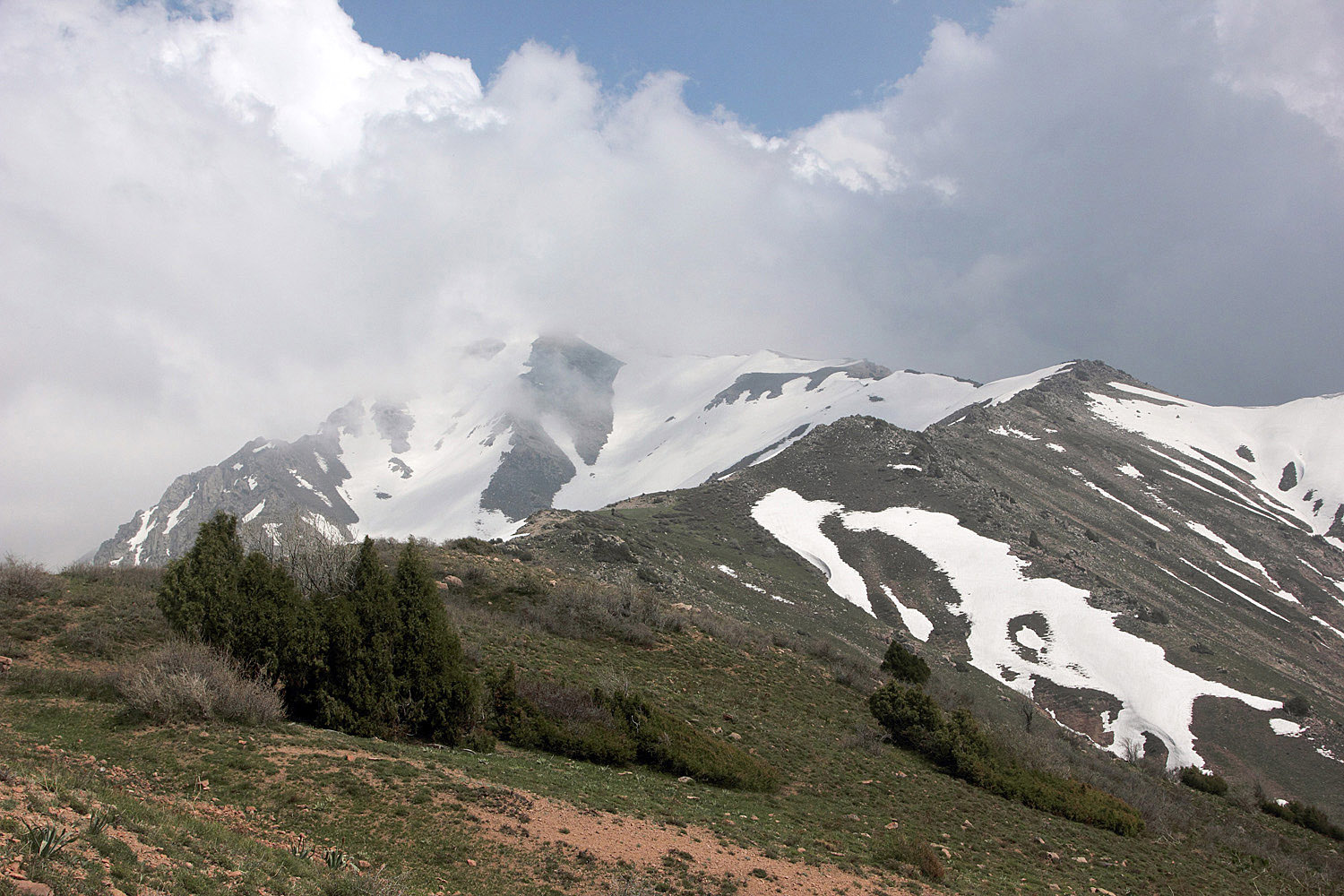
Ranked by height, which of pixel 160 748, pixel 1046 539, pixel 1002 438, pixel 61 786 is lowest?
pixel 160 748

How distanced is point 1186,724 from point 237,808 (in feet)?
158

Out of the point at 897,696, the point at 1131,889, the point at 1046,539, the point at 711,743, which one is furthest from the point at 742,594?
the point at 1046,539

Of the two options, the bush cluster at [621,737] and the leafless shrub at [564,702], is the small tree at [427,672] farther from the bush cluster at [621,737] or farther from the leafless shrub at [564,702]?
the leafless shrub at [564,702]

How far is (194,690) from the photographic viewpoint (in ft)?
40.7

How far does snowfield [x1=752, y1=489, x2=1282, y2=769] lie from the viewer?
4281cm

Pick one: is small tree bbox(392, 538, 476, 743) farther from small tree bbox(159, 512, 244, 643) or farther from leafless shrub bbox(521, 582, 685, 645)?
leafless shrub bbox(521, 582, 685, 645)

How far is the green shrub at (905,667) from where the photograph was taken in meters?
29.0

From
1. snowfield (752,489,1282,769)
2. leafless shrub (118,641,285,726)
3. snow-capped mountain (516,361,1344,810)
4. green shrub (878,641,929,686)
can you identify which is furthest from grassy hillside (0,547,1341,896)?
snowfield (752,489,1282,769)

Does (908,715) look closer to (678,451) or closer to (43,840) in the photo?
(43,840)

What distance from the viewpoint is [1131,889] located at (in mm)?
14188

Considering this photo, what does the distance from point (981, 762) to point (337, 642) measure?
54.1 feet

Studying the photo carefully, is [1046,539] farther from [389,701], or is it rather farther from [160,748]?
[160,748]

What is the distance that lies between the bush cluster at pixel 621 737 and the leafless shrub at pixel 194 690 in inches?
187

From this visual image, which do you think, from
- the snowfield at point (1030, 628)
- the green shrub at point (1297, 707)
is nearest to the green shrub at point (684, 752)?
the snowfield at point (1030, 628)
